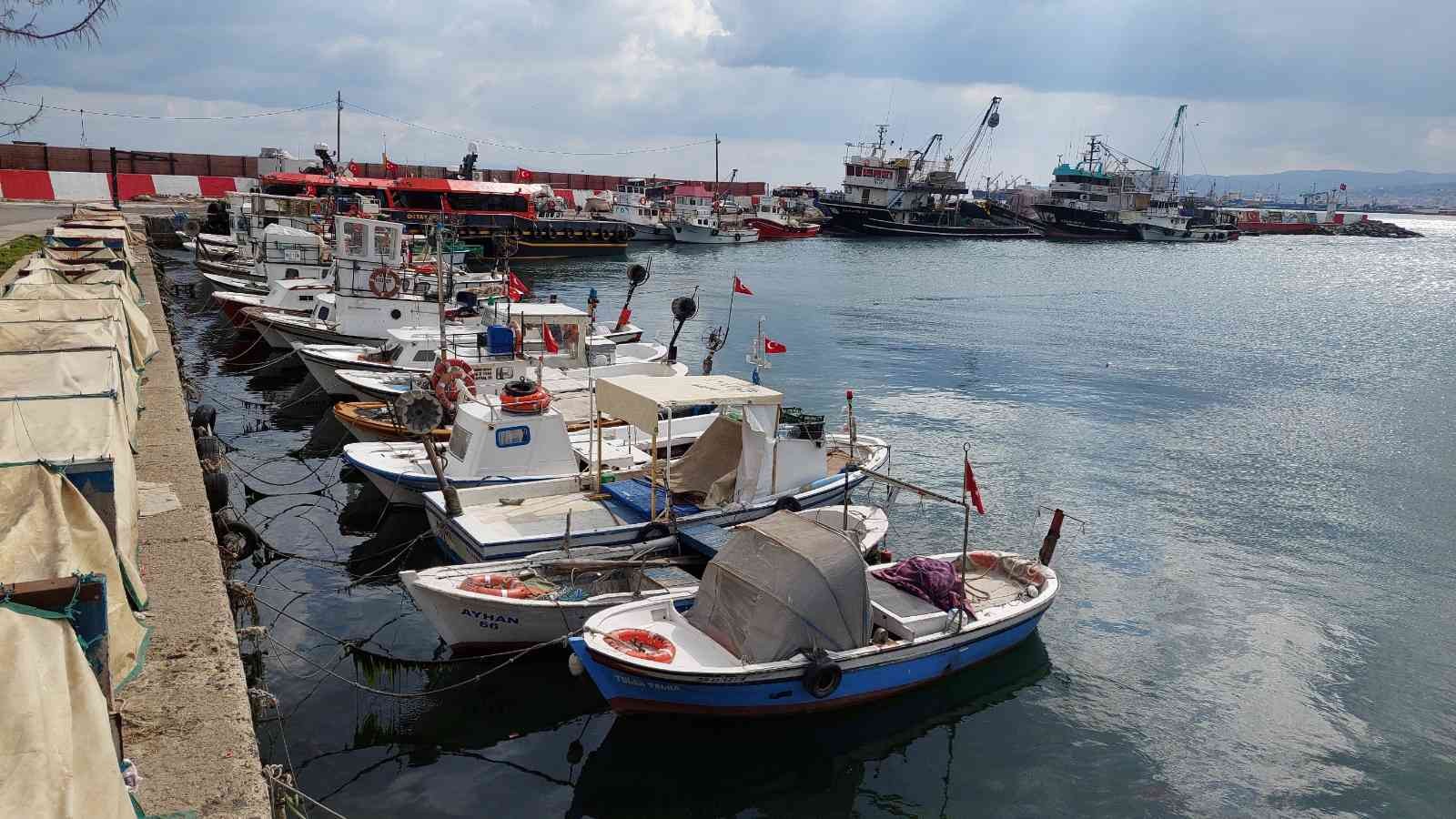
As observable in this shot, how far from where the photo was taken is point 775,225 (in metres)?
99.8

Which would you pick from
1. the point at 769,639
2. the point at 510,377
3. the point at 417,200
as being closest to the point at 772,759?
the point at 769,639

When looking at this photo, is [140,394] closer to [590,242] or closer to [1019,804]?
[1019,804]

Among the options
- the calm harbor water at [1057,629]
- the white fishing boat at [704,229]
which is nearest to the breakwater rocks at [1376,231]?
the white fishing boat at [704,229]

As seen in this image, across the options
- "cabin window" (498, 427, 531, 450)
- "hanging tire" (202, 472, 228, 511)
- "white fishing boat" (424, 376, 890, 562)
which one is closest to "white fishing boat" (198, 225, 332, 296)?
"hanging tire" (202, 472, 228, 511)

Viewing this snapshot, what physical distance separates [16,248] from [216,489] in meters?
20.7

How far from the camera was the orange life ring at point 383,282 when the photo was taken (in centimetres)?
2972

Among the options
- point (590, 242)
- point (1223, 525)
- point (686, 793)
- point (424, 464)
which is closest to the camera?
point (686, 793)

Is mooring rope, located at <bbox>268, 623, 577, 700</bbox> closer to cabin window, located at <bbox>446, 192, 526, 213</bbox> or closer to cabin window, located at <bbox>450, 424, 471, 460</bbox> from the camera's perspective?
cabin window, located at <bbox>450, 424, 471, 460</bbox>

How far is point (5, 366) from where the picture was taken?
37.7ft

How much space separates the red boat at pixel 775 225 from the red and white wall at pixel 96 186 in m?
48.6

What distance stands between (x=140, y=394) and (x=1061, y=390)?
89.6 ft

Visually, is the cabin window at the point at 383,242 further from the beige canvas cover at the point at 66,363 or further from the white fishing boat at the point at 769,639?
the white fishing boat at the point at 769,639

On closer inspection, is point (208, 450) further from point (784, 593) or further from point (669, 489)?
point (784, 593)

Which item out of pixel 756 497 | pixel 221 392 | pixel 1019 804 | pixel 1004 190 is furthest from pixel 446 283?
pixel 1004 190
